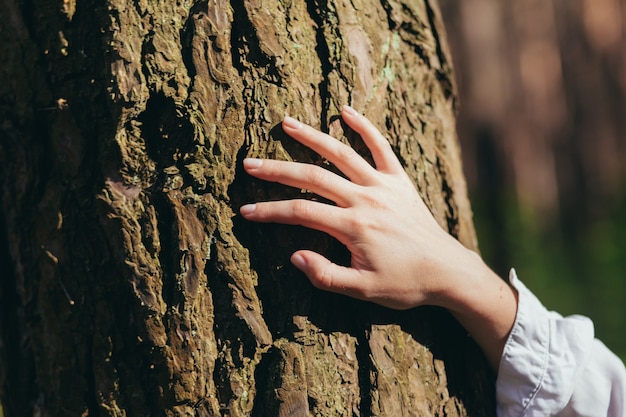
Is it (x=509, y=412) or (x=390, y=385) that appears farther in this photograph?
(x=509, y=412)

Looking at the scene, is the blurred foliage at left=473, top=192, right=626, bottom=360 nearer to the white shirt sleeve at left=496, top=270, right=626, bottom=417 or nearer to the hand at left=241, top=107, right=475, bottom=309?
the white shirt sleeve at left=496, top=270, right=626, bottom=417

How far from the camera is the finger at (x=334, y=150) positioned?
148 centimetres

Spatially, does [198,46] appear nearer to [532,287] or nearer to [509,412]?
[509,412]

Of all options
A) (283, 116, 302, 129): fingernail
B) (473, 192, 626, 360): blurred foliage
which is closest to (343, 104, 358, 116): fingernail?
(283, 116, 302, 129): fingernail

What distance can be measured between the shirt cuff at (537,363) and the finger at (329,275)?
16.8 inches

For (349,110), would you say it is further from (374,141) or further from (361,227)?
(361,227)

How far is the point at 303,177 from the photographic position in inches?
57.2

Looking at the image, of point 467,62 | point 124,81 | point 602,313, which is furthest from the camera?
point 467,62

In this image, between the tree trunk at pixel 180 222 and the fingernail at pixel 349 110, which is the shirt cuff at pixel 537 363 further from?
the fingernail at pixel 349 110

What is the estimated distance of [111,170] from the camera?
1.46 meters

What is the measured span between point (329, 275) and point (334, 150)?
28cm

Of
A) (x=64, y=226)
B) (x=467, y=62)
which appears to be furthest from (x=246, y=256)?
(x=467, y=62)

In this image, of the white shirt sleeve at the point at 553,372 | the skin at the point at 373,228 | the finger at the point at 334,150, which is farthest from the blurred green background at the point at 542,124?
the finger at the point at 334,150

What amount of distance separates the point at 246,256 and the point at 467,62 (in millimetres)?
5666
